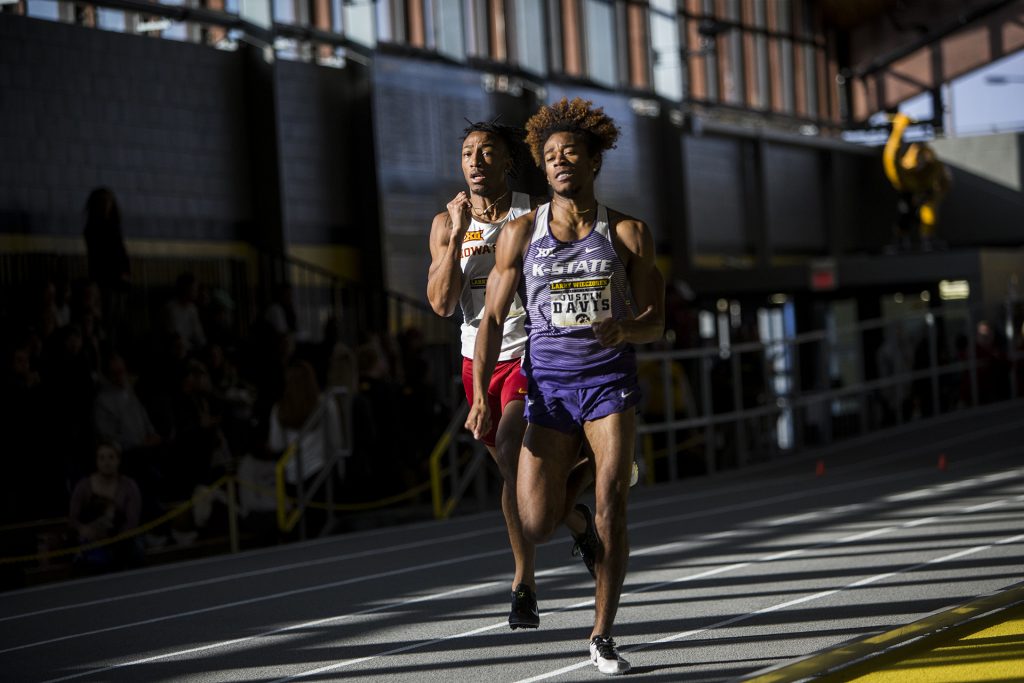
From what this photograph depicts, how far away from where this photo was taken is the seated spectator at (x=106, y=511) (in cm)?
937

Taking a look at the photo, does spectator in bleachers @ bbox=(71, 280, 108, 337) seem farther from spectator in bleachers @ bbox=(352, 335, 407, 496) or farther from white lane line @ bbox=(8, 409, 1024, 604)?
white lane line @ bbox=(8, 409, 1024, 604)

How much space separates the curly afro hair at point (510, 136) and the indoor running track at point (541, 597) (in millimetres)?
1980

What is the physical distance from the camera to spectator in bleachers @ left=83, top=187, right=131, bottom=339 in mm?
12141

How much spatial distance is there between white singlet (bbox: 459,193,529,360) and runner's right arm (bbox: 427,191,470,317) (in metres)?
0.08

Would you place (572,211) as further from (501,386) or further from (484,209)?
(501,386)

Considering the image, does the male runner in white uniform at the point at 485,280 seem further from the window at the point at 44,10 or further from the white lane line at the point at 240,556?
the window at the point at 44,10

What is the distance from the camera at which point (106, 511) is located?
948 centimetres

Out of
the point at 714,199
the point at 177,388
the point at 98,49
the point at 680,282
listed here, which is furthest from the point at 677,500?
the point at 714,199

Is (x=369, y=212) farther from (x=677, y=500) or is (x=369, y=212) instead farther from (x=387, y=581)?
(x=387, y=581)

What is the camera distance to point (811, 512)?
34.0 ft

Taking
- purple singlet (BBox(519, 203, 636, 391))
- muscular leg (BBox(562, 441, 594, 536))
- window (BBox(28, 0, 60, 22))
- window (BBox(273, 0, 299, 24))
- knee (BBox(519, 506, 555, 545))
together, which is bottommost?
knee (BBox(519, 506, 555, 545))

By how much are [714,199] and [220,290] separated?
15.0 metres

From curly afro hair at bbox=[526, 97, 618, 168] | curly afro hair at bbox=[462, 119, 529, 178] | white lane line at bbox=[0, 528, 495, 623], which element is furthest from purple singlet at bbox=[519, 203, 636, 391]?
white lane line at bbox=[0, 528, 495, 623]

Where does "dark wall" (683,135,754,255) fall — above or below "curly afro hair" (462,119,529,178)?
above
